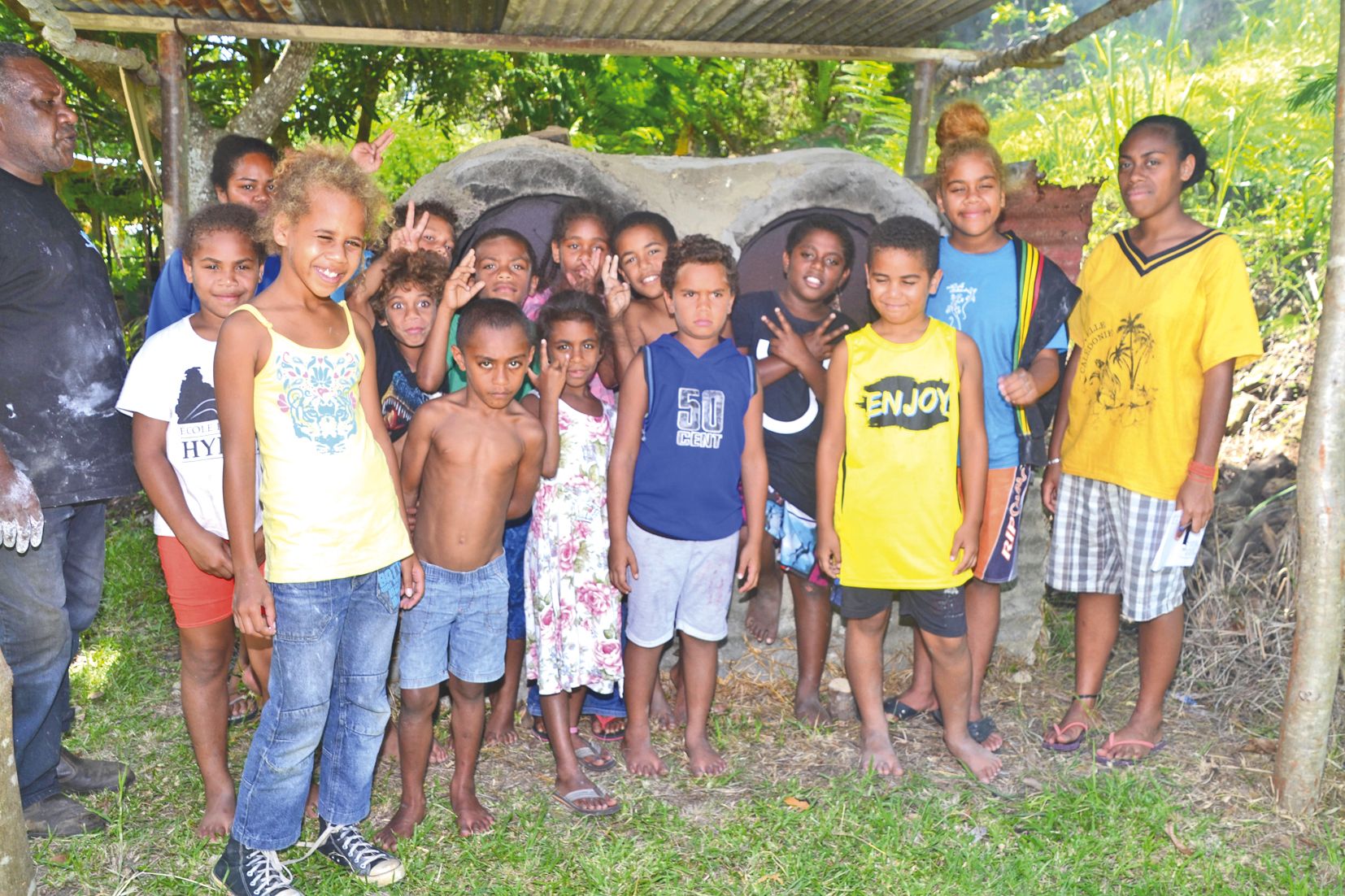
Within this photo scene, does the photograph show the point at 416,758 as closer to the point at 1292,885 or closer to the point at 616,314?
the point at 616,314

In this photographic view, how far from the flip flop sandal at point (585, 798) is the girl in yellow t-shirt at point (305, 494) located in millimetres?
596

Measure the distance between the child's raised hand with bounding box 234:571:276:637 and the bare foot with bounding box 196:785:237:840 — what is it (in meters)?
0.76

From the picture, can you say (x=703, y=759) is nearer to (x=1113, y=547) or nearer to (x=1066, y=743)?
(x=1066, y=743)

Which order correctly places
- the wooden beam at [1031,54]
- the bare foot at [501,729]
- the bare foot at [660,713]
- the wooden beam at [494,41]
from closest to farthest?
the bare foot at [501,729], the bare foot at [660,713], the wooden beam at [494,41], the wooden beam at [1031,54]

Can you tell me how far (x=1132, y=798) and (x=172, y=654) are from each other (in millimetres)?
3555

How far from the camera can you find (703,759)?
130 inches

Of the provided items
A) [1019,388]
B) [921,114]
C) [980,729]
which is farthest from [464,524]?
[921,114]

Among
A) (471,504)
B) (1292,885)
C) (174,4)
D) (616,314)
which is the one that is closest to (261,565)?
(471,504)

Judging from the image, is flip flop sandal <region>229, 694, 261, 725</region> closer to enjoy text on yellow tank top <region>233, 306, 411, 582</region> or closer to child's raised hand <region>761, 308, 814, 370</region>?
enjoy text on yellow tank top <region>233, 306, 411, 582</region>

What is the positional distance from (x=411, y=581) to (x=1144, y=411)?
2.26 metres

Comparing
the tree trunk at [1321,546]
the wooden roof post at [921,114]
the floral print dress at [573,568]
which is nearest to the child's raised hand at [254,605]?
the floral print dress at [573,568]

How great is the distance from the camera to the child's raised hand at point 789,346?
335cm

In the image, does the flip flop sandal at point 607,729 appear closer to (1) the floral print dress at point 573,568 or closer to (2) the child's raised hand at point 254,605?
(1) the floral print dress at point 573,568

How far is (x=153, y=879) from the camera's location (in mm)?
2689
